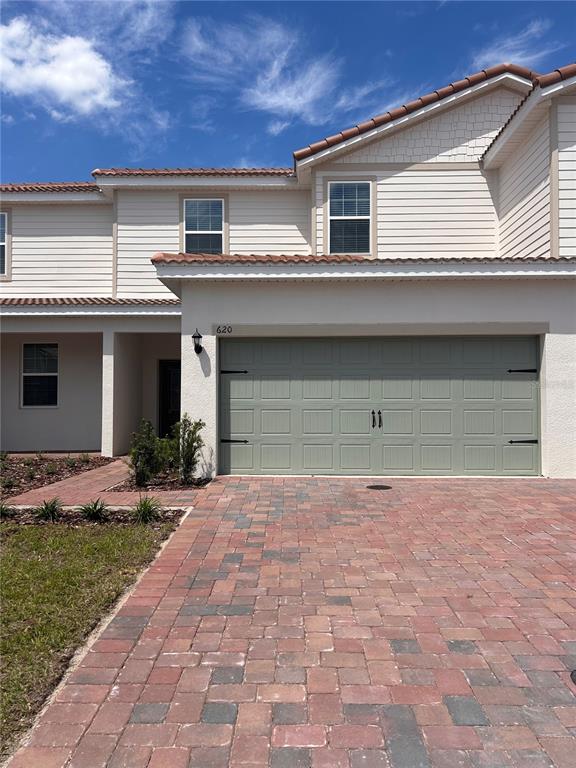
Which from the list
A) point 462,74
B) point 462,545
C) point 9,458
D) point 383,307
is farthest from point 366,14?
point 9,458

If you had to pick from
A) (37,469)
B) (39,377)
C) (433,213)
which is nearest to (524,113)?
(433,213)

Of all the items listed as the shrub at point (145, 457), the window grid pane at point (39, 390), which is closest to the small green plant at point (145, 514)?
the shrub at point (145, 457)

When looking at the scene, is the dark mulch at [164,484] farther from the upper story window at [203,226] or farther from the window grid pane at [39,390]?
the upper story window at [203,226]

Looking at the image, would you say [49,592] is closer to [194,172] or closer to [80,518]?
[80,518]

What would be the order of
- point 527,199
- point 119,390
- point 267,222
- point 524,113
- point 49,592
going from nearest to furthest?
point 49,592, point 524,113, point 527,199, point 119,390, point 267,222

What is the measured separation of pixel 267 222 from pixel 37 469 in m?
7.84

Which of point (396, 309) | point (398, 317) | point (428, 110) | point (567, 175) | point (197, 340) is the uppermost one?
point (428, 110)

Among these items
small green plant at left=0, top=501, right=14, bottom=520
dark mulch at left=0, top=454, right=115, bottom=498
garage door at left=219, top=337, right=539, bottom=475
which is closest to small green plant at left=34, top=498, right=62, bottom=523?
small green plant at left=0, top=501, right=14, bottom=520

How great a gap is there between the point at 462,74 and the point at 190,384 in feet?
29.9

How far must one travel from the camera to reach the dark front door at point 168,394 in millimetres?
14086

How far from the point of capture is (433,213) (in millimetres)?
11578

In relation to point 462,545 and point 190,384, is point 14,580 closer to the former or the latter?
point 462,545

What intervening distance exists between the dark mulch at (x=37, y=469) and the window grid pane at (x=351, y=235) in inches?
282

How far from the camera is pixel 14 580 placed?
4367mm
